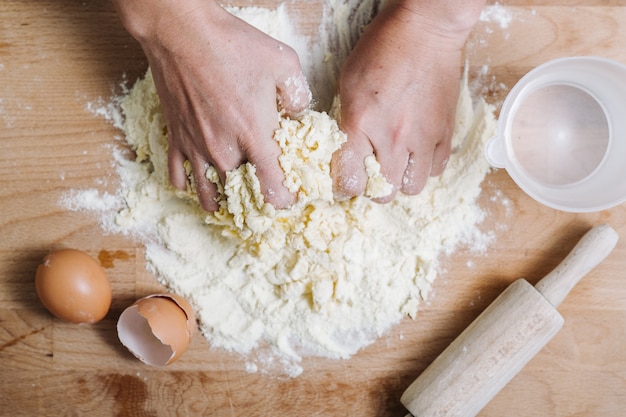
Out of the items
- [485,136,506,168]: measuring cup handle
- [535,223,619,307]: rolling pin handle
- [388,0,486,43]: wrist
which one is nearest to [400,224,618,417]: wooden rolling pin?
[535,223,619,307]: rolling pin handle

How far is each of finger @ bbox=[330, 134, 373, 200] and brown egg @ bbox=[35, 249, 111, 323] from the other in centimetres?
49

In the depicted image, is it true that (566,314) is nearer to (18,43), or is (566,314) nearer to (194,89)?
(194,89)

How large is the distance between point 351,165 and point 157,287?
47cm

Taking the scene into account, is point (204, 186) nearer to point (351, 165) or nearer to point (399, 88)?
point (351, 165)

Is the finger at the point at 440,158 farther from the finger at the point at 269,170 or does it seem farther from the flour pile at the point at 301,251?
the finger at the point at 269,170

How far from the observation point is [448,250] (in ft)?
4.23

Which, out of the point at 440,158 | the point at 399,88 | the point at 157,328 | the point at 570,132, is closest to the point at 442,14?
the point at 399,88

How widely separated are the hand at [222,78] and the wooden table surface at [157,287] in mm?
193

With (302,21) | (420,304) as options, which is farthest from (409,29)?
(420,304)

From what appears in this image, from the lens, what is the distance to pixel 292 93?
116 cm

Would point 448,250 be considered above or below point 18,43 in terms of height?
below

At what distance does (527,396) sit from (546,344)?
0.11 m

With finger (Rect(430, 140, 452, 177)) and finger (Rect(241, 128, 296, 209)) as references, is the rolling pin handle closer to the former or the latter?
finger (Rect(430, 140, 452, 177))

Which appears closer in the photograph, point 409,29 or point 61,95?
point 409,29
